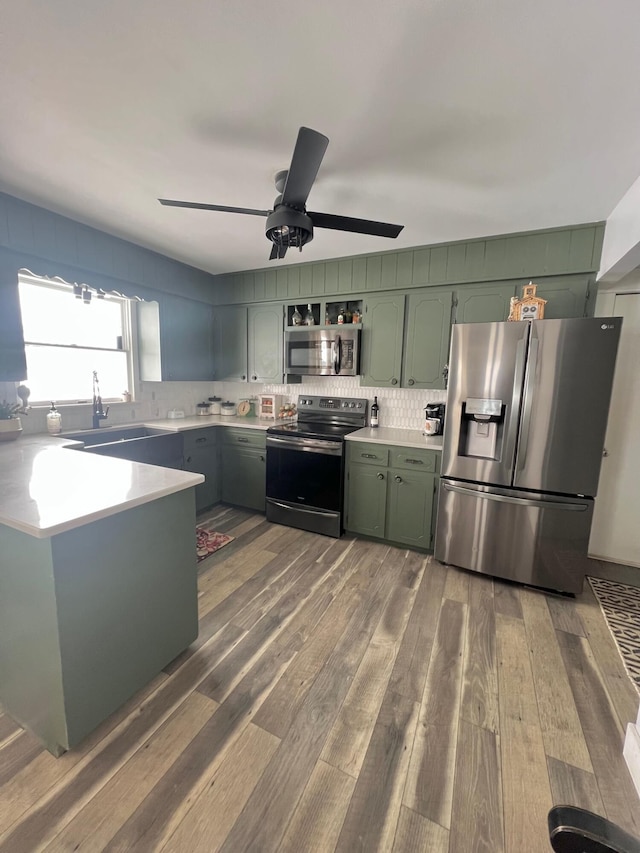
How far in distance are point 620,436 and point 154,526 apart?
335 cm

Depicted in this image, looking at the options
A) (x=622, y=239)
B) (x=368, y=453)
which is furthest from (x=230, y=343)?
(x=622, y=239)

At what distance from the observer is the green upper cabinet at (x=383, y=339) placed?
316 cm

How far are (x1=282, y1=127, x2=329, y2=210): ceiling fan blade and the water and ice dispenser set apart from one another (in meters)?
1.68

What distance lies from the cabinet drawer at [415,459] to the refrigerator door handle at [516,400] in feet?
1.69

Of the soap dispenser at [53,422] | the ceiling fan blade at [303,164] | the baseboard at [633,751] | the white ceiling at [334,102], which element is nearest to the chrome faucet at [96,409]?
the soap dispenser at [53,422]

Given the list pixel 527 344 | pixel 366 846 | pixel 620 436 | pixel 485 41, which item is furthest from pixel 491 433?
pixel 366 846

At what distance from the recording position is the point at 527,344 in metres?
2.25

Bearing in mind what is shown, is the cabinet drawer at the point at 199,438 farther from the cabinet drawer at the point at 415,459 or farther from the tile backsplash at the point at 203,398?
the cabinet drawer at the point at 415,459

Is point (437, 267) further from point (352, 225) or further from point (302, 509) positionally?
point (302, 509)

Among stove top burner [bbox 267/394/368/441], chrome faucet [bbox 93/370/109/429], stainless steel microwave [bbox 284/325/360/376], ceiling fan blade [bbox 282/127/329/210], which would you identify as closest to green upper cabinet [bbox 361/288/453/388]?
stainless steel microwave [bbox 284/325/360/376]

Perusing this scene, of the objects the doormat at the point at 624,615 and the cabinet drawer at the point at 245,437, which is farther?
the cabinet drawer at the point at 245,437

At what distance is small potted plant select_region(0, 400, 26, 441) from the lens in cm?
236

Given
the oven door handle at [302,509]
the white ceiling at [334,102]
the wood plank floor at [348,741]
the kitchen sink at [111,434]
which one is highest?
the white ceiling at [334,102]

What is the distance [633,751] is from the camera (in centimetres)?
131
